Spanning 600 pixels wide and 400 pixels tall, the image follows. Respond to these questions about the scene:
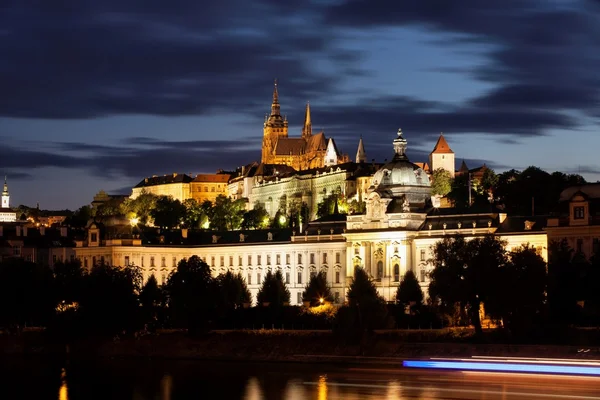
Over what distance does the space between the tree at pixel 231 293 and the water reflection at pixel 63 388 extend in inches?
739

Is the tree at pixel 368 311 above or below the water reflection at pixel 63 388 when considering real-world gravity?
above

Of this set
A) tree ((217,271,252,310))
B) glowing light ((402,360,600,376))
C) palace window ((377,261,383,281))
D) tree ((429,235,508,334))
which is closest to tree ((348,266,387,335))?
tree ((429,235,508,334))

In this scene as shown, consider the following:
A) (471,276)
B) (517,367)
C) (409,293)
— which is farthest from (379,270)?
(517,367)

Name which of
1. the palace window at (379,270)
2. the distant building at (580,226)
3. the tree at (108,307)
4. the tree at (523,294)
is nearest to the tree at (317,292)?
the palace window at (379,270)

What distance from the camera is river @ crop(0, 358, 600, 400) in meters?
87.3

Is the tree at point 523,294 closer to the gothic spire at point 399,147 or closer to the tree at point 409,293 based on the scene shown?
the tree at point 409,293

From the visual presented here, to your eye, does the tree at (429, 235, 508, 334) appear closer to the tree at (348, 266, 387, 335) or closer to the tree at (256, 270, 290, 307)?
the tree at (348, 266, 387, 335)

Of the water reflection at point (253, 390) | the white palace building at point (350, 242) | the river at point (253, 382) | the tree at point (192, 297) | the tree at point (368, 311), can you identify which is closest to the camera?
the river at point (253, 382)

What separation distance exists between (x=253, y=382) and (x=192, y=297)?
23632 mm

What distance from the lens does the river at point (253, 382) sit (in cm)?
8731

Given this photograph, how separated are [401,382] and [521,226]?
60203mm

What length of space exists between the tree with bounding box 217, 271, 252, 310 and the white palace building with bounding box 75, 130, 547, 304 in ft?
48.6

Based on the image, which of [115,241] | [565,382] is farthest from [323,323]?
[115,241]

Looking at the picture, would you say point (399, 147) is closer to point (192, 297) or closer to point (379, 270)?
point (379, 270)
